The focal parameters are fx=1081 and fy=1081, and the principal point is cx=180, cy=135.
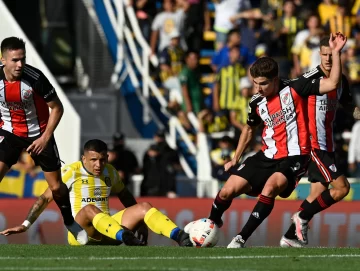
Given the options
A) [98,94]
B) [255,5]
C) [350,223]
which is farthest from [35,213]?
[255,5]

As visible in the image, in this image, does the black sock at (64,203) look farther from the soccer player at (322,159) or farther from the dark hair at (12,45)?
the soccer player at (322,159)

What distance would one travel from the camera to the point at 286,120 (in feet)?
34.8

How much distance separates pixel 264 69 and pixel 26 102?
7.95 ft

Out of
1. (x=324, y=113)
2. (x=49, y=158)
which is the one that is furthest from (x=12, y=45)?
(x=324, y=113)

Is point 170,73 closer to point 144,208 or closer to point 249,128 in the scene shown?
point 249,128

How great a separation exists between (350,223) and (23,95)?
474 centimetres

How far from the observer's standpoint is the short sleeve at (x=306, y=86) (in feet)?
33.9

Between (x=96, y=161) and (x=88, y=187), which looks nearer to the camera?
(x=96, y=161)

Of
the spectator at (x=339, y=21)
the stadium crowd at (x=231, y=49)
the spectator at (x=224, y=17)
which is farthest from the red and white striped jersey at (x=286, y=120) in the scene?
the spectator at (x=224, y=17)

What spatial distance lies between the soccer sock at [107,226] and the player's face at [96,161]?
0.56 metres

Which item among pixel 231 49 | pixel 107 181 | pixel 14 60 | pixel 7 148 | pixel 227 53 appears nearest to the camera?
pixel 14 60

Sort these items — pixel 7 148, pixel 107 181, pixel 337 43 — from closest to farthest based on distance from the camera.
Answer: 1. pixel 337 43
2. pixel 7 148
3. pixel 107 181

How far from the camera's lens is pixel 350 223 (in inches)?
526

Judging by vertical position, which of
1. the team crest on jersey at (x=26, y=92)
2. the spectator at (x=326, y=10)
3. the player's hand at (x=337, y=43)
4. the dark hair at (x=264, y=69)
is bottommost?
the team crest on jersey at (x=26, y=92)
